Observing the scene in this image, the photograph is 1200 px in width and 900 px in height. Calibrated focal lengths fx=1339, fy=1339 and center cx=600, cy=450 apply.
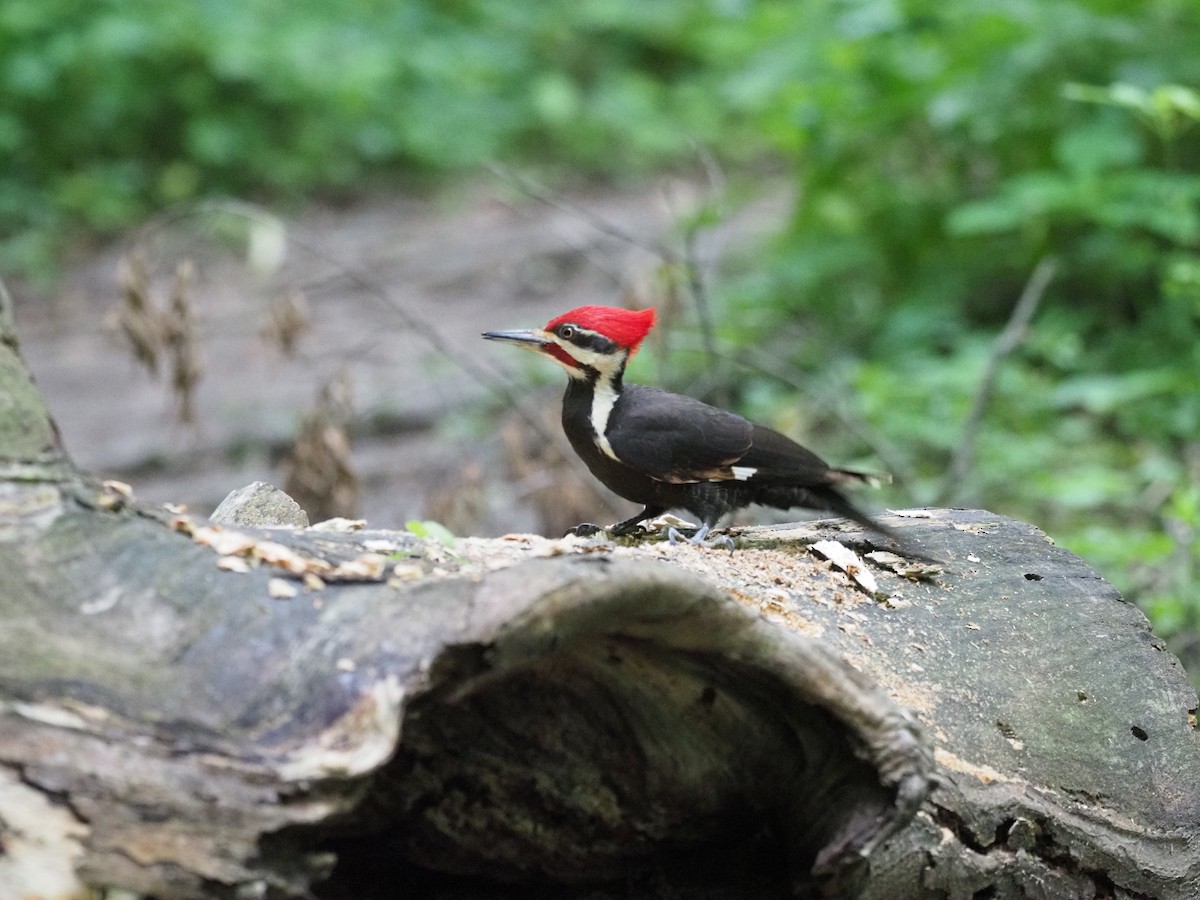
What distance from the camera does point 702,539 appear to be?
2932 millimetres

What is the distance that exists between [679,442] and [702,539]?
234 millimetres

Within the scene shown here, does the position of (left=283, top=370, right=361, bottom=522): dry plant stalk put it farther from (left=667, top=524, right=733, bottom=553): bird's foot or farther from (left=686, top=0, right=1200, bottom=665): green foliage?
(left=686, top=0, right=1200, bottom=665): green foliage

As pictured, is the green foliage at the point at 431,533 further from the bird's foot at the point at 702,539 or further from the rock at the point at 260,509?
the bird's foot at the point at 702,539

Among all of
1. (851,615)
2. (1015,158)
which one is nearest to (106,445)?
(1015,158)

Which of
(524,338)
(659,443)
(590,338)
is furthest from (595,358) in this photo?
(659,443)

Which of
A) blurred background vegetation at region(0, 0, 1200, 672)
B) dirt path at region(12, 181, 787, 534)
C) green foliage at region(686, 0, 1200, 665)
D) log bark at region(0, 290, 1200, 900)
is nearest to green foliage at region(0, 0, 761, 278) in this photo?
blurred background vegetation at region(0, 0, 1200, 672)

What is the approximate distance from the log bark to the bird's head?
618 mm

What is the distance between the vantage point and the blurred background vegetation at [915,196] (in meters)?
5.68

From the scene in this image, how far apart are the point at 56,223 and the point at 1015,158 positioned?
7.07 m

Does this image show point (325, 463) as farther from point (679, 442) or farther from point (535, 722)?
point (535, 722)

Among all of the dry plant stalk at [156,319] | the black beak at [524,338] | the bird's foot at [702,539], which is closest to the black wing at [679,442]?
the bird's foot at [702,539]

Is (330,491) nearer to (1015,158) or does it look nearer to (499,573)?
(499,573)

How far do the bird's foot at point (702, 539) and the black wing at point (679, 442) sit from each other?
0.40ft

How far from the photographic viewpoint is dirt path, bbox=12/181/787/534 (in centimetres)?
663
